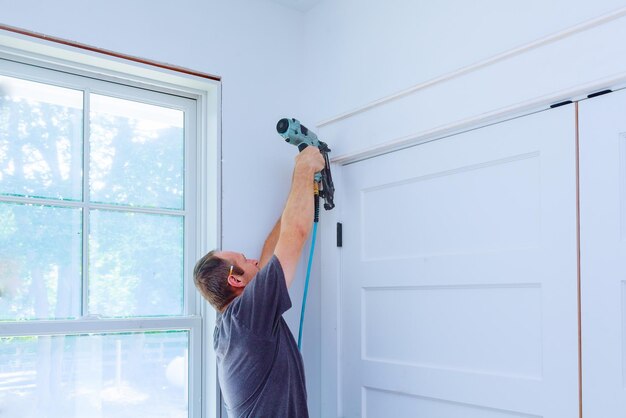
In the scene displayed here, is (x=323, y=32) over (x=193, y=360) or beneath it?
over

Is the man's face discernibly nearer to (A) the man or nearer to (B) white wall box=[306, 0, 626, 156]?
(A) the man

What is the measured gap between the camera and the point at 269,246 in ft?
7.83

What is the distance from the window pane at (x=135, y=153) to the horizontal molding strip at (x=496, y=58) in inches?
27.1

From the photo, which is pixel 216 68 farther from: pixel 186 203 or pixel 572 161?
pixel 572 161

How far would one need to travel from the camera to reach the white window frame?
2.01 metres

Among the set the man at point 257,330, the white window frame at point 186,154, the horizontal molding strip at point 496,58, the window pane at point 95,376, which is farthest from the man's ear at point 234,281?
the horizontal molding strip at point 496,58

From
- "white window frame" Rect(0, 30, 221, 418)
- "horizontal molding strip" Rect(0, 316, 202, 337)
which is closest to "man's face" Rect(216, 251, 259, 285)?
"white window frame" Rect(0, 30, 221, 418)

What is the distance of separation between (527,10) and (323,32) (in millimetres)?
1047

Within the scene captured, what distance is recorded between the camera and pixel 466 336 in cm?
190

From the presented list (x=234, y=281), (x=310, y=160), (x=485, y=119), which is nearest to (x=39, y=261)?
(x=234, y=281)

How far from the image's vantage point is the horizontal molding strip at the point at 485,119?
1.57m

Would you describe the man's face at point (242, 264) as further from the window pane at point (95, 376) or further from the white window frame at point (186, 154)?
the window pane at point (95, 376)

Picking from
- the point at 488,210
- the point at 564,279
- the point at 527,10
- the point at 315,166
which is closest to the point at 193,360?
the point at 315,166

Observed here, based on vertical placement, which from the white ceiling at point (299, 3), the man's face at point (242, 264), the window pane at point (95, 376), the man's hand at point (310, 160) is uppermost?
the white ceiling at point (299, 3)
